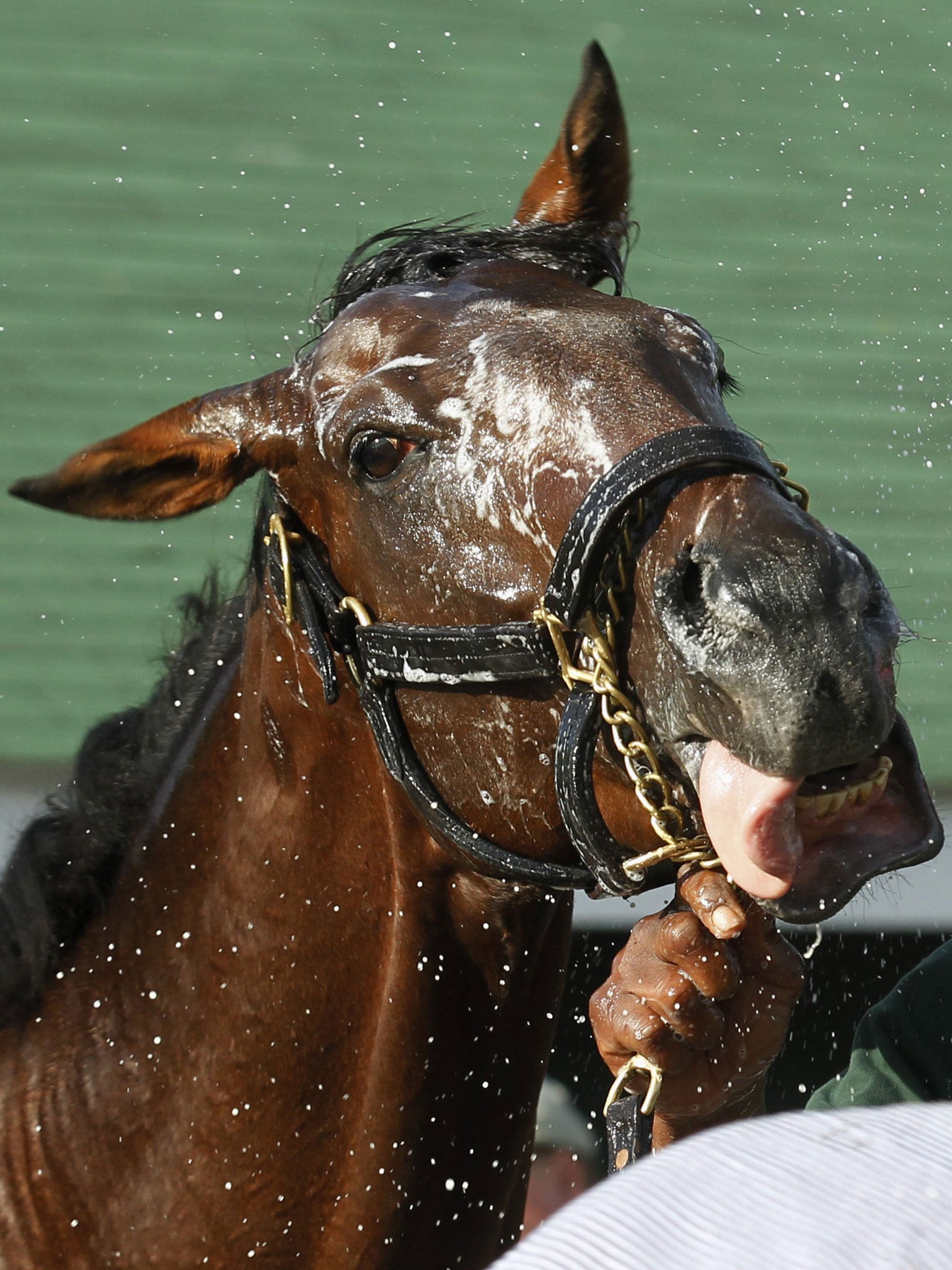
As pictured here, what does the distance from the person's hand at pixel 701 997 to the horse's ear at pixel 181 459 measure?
0.83 metres

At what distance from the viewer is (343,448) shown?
73.4 inches

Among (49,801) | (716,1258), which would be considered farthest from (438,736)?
(716,1258)

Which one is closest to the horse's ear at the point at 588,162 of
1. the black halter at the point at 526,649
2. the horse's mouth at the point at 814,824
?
the black halter at the point at 526,649

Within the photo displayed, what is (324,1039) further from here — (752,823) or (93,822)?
(752,823)

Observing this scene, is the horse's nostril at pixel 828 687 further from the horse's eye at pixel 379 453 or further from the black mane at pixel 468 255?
the black mane at pixel 468 255

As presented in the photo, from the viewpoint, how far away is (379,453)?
1.83 metres

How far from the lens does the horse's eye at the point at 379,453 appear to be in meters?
1.83

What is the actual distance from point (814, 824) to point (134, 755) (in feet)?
3.83

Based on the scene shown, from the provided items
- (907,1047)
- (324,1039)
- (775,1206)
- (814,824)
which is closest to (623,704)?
(814,824)

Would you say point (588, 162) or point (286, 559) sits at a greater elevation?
point (588, 162)

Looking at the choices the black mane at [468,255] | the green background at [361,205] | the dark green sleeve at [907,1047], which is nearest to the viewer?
the black mane at [468,255]

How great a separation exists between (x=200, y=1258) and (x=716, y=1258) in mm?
1438

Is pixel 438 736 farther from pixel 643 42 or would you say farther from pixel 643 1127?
pixel 643 42

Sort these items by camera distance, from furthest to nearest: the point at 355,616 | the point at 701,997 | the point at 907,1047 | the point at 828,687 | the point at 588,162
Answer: the point at 907,1047 → the point at 588,162 → the point at 355,616 → the point at 701,997 → the point at 828,687
